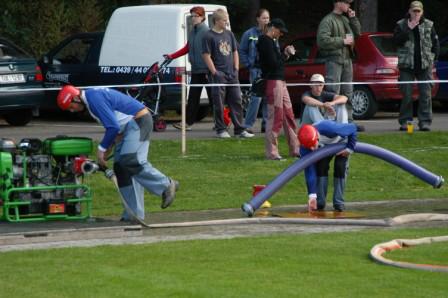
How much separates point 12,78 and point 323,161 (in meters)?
10.0

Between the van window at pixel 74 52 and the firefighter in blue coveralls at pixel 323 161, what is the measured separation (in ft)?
40.0

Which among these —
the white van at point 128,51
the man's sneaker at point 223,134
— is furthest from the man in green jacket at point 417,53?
the white van at point 128,51

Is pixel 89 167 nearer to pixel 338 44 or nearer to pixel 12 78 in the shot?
pixel 338 44

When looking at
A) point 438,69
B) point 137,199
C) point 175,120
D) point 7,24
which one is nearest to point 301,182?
point 137,199

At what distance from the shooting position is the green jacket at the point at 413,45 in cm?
2111

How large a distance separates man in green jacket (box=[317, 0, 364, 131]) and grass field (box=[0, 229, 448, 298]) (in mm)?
7389

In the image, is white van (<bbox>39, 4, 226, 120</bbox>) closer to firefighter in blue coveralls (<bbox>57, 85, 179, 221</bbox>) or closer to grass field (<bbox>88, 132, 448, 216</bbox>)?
grass field (<bbox>88, 132, 448, 216</bbox>)

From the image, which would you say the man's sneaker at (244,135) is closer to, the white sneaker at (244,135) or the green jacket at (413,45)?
the white sneaker at (244,135)

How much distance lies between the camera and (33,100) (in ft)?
77.8

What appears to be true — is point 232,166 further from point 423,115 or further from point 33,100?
point 33,100

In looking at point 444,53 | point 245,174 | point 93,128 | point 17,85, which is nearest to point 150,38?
point 93,128

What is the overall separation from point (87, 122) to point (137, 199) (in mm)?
12487

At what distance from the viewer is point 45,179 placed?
14.1 meters

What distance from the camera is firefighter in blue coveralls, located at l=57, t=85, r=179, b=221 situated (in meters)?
13.6
